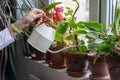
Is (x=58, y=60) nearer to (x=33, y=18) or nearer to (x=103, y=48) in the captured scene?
(x=33, y=18)

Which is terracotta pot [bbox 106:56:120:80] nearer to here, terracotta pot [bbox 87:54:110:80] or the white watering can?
terracotta pot [bbox 87:54:110:80]

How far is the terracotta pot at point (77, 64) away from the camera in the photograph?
1.14 m

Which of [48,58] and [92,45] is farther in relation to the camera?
[48,58]

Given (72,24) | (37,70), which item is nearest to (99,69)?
(72,24)

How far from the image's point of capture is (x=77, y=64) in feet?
3.78

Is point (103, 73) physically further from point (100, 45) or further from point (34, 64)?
point (34, 64)

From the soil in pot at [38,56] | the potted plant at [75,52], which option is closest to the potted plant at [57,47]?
the potted plant at [75,52]

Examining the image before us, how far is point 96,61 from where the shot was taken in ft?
3.42

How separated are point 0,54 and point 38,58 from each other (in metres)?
0.29

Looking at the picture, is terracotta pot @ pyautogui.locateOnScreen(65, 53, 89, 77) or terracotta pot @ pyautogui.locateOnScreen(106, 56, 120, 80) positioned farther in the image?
terracotta pot @ pyautogui.locateOnScreen(65, 53, 89, 77)

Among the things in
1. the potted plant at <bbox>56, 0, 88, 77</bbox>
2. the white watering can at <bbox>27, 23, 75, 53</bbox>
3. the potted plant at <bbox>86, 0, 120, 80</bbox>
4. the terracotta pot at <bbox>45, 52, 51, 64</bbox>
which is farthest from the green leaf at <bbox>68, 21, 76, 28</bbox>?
the terracotta pot at <bbox>45, 52, 51, 64</bbox>

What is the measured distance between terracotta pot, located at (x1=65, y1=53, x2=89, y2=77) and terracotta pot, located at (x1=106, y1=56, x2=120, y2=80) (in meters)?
0.22

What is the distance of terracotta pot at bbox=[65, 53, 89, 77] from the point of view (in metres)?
1.14

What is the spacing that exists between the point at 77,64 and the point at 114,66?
273 mm
